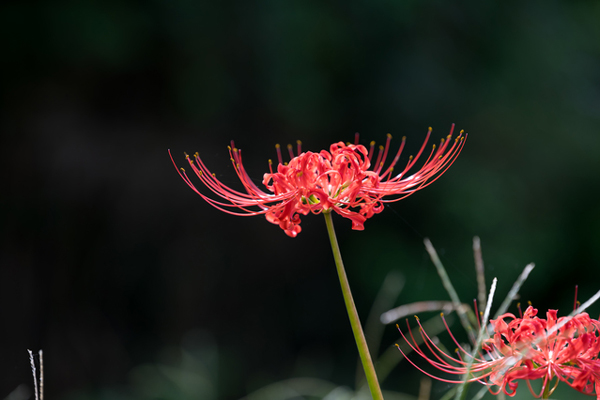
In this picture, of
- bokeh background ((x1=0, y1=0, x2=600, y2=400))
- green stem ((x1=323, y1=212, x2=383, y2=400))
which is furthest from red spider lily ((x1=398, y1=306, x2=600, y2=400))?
bokeh background ((x1=0, y1=0, x2=600, y2=400))

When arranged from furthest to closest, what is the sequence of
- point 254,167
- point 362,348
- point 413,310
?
point 254,167
point 413,310
point 362,348

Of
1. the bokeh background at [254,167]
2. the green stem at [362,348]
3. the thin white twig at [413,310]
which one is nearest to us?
the green stem at [362,348]

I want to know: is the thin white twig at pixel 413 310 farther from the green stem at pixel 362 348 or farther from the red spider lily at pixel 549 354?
the green stem at pixel 362 348

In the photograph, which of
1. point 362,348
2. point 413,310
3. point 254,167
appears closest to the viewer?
point 362,348

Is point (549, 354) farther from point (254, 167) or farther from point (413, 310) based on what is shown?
point (254, 167)

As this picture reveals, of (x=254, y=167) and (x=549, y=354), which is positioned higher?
(x=254, y=167)

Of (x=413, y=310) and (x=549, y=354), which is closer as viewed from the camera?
(x=549, y=354)

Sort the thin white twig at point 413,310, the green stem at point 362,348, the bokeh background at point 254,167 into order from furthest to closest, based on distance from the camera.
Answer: the bokeh background at point 254,167 → the thin white twig at point 413,310 → the green stem at point 362,348

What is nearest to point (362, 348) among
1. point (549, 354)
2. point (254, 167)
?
point (549, 354)

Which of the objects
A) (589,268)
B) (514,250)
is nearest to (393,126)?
(514,250)

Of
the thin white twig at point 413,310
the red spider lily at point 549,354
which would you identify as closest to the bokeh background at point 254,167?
the thin white twig at point 413,310
